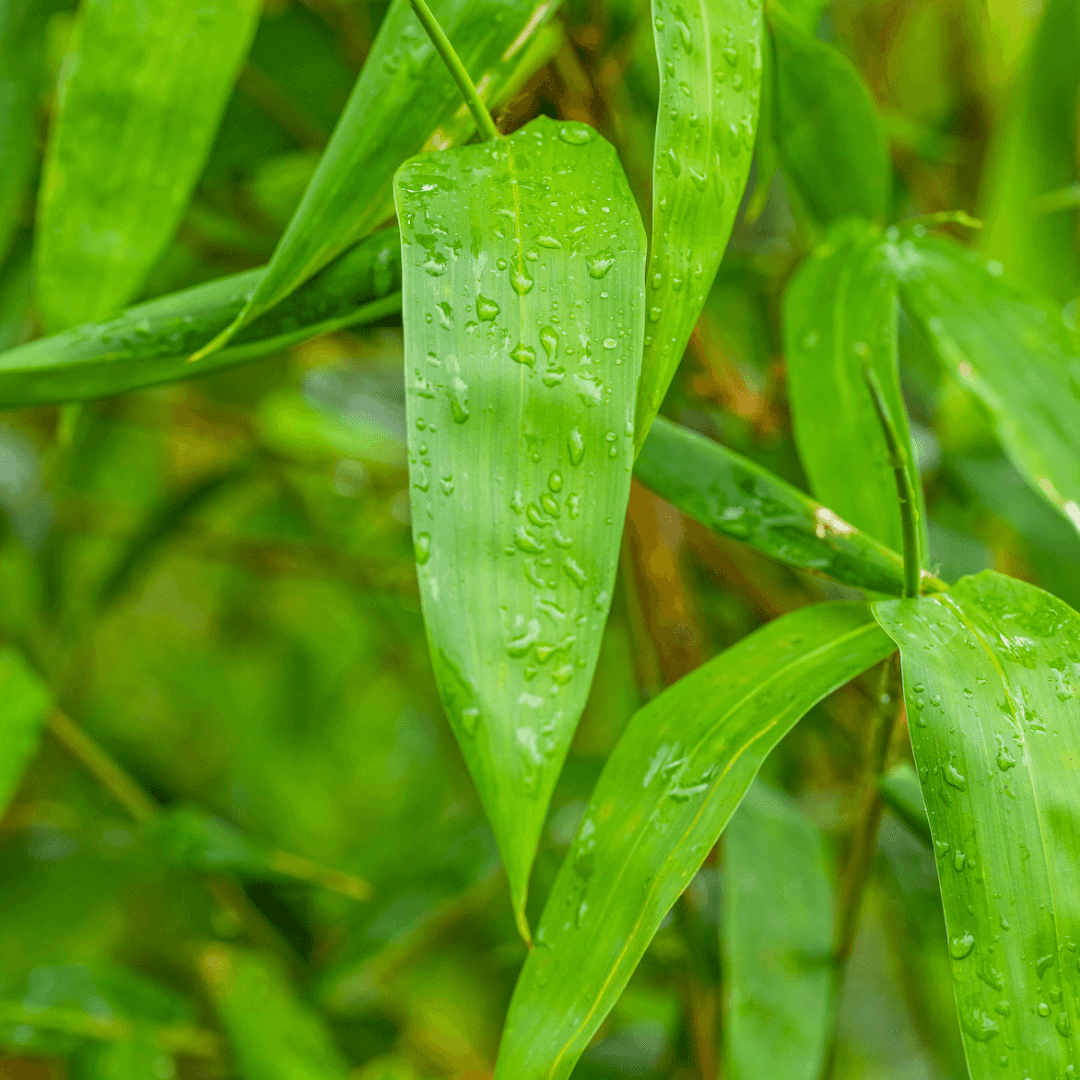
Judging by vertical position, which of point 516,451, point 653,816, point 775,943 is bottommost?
point 775,943

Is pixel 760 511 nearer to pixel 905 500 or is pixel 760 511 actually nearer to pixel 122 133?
pixel 905 500

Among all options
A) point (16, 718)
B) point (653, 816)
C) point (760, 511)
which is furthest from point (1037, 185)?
point (16, 718)

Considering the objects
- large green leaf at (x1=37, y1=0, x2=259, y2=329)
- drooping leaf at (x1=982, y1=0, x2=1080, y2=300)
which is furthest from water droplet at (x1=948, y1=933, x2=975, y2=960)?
drooping leaf at (x1=982, y1=0, x2=1080, y2=300)

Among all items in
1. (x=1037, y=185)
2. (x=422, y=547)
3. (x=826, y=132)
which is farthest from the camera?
(x=1037, y=185)

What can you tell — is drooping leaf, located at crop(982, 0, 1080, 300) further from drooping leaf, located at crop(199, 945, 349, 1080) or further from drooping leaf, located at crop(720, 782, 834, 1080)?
drooping leaf, located at crop(199, 945, 349, 1080)

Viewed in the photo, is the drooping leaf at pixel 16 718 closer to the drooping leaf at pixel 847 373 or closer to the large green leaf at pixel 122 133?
the large green leaf at pixel 122 133

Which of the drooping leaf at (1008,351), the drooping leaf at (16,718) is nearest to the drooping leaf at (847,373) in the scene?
the drooping leaf at (1008,351)

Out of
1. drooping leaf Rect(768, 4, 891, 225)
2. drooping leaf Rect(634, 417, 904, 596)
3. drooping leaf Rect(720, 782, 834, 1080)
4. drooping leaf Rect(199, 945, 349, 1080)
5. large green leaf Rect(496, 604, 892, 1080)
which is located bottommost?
drooping leaf Rect(199, 945, 349, 1080)

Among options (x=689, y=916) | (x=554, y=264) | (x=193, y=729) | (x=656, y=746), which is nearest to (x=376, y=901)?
(x=689, y=916)
